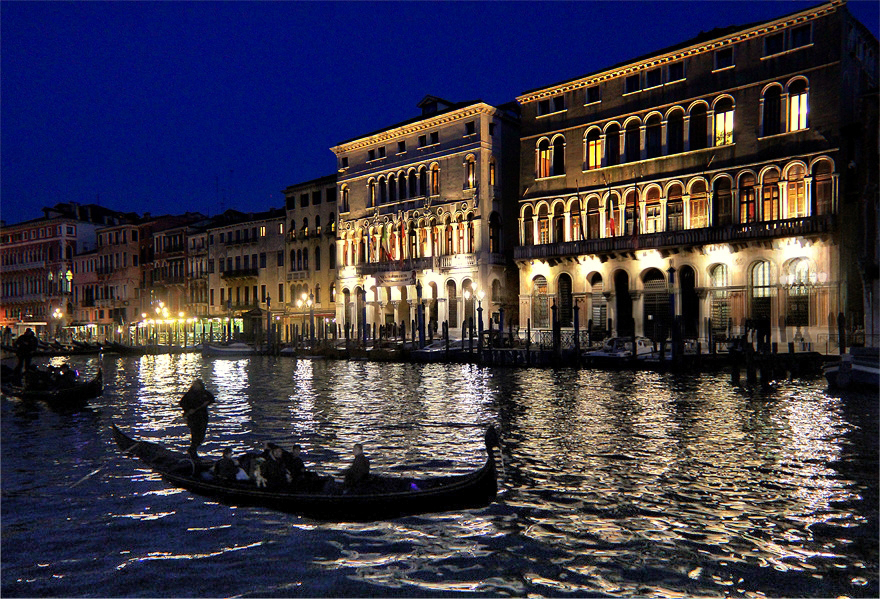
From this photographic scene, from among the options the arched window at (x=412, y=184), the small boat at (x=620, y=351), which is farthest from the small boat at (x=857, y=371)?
the arched window at (x=412, y=184)

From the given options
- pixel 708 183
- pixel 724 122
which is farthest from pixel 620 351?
pixel 724 122

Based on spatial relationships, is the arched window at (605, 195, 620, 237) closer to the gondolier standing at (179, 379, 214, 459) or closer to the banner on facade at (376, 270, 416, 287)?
the banner on facade at (376, 270, 416, 287)

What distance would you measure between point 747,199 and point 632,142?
20.6 feet

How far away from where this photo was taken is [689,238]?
3053cm

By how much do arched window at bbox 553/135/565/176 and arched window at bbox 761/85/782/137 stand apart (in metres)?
9.77

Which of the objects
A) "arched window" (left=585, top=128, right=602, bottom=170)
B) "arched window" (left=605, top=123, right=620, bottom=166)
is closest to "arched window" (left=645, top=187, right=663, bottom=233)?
"arched window" (left=605, top=123, right=620, bottom=166)

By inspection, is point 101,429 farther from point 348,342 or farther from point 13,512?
point 348,342

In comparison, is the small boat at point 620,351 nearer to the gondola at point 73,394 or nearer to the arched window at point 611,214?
the arched window at point 611,214

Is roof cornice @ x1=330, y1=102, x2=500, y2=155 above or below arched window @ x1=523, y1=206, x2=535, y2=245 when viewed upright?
above

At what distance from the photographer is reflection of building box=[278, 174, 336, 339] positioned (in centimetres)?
A: 4919

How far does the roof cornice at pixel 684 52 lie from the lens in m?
27.8

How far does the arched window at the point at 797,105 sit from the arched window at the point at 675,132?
15.0 ft

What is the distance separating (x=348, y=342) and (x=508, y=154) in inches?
554

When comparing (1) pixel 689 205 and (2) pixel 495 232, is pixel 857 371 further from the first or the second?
(2) pixel 495 232
